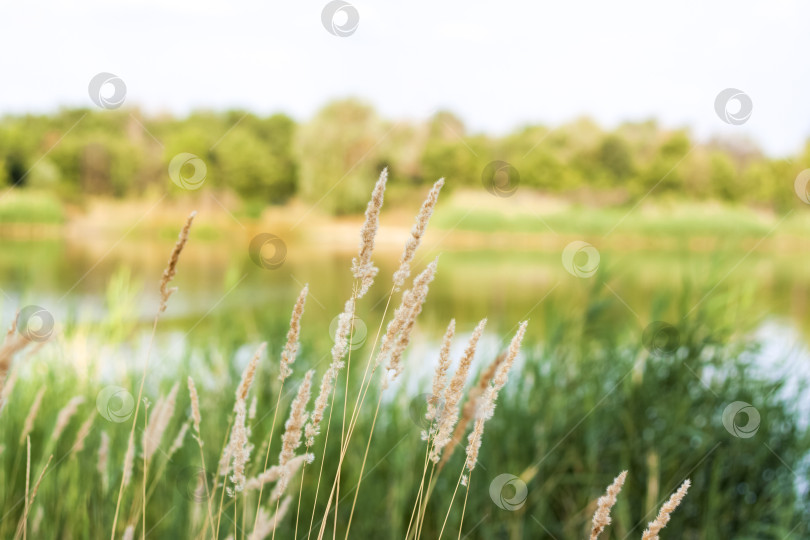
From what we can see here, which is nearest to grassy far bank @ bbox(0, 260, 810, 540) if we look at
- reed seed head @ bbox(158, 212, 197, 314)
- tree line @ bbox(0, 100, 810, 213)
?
reed seed head @ bbox(158, 212, 197, 314)

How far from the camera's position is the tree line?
709 cm

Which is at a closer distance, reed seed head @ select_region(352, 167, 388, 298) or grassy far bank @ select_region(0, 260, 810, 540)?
reed seed head @ select_region(352, 167, 388, 298)

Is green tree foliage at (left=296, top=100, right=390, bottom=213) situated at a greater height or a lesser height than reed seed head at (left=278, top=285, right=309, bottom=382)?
greater

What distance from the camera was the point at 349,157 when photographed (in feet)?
→ 25.4

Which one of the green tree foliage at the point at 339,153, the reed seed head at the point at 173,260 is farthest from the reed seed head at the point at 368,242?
the green tree foliage at the point at 339,153

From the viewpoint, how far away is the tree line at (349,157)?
23.3 ft

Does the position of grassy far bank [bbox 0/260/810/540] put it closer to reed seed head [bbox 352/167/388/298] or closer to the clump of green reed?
the clump of green reed

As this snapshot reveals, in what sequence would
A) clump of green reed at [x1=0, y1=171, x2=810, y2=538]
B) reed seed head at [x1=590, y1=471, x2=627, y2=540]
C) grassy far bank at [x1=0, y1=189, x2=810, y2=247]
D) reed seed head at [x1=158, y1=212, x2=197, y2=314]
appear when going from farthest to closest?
grassy far bank at [x1=0, y1=189, x2=810, y2=247] → clump of green reed at [x1=0, y1=171, x2=810, y2=538] → reed seed head at [x1=158, y1=212, x2=197, y2=314] → reed seed head at [x1=590, y1=471, x2=627, y2=540]

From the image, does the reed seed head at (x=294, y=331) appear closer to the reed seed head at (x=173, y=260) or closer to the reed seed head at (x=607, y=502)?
the reed seed head at (x=173, y=260)

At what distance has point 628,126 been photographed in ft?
Answer: 30.2

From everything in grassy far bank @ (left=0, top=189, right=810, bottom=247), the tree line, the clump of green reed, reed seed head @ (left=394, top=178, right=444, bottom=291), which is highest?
the tree line

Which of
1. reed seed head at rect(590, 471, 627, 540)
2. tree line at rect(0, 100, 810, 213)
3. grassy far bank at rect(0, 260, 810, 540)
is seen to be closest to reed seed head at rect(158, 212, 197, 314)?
reed seed head at rect(590, 471, 627, 540)

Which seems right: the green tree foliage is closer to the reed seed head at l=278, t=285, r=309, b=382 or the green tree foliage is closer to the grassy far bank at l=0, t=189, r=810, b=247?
the grassy far bank at l=0, t=189, r=810, b=247

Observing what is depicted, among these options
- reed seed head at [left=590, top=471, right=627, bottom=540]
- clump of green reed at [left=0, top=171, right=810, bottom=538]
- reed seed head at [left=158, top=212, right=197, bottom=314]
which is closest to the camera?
reed seed head at [left=590, top=471, right=627, bottom=540]
